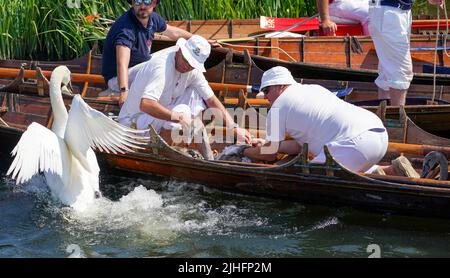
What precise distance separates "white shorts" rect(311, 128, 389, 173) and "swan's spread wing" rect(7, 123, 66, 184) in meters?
2.12

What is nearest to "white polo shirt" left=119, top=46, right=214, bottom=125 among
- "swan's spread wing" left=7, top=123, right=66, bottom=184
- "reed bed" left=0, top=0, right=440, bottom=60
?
"swan's spread wing" left=7, top=123, right=66, bottom=184

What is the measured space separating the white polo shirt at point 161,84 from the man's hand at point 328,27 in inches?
107

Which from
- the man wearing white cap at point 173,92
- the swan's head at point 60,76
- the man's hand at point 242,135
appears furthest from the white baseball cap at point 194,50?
the swan's head at point 60,76

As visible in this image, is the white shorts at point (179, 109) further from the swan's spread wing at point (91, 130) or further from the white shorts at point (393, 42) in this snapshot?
the white shorts at point (393, 42)

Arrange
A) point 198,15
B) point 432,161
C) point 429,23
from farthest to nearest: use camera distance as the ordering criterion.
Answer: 1. point 198,15
2. point 429,23
3. point 432,161

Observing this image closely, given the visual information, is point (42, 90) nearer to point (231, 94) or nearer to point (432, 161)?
point (231, 94)

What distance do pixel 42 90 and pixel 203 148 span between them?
7.43ft

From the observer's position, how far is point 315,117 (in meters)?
7.19

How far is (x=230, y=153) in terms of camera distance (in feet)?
26.0

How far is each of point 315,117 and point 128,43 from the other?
2466 millimetres

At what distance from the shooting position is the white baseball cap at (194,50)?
7797 millimetres

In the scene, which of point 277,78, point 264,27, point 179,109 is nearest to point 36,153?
point 179,109
